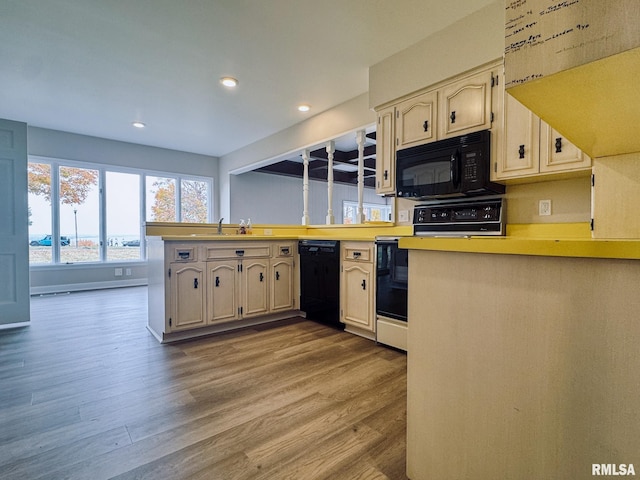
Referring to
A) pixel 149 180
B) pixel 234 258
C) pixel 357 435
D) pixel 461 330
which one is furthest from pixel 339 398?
pixel 149 180

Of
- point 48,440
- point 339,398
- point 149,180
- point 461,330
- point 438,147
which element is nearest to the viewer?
point 461,330

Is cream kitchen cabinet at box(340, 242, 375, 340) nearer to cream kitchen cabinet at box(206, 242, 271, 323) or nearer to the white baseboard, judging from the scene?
cream kitchen cabinet at box(206, 242, 271, 323)

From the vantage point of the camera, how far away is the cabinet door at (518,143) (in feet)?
6.93

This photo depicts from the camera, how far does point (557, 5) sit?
595 mm

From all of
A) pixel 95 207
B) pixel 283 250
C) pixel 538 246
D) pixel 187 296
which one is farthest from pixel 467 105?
pixel 95 207

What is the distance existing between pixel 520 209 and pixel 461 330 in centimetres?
183

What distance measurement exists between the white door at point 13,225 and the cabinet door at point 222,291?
2.08m

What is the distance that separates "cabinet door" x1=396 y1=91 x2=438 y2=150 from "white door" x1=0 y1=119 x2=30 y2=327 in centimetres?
389

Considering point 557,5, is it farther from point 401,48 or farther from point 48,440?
point 401,48

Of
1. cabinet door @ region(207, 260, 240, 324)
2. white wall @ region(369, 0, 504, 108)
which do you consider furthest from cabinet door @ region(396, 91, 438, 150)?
cabinet door @ region(207, 260, 240, 324)

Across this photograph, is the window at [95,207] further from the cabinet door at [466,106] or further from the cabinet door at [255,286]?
the cabinet door at [466,106]

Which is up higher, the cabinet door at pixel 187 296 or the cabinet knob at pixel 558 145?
the cabinet knob at pixel 558 145

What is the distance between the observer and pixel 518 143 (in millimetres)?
2182

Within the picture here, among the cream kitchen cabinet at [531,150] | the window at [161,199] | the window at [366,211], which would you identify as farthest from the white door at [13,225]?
the window at [366,211]
